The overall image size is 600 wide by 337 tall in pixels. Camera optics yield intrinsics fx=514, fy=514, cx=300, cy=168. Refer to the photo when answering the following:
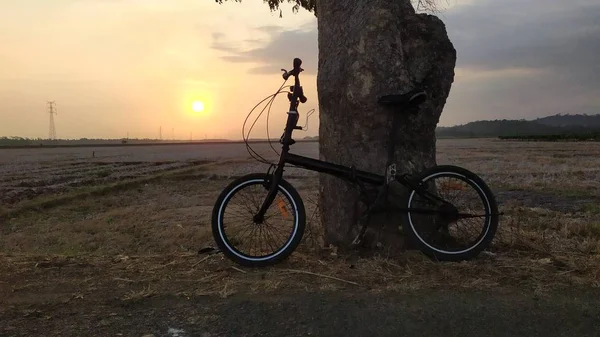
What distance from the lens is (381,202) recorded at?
537 cm

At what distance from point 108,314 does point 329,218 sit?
2713mm

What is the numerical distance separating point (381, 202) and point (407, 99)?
3.60 feet

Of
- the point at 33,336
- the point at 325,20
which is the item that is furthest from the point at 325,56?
the point at 33,336

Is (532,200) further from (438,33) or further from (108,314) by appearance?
(108,314)

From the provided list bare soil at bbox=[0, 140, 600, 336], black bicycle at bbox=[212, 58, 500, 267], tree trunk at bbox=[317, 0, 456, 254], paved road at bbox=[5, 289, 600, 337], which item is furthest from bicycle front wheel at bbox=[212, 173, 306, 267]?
paved road at bbox=[5, 289, 600, 337]

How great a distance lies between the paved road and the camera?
145 inches

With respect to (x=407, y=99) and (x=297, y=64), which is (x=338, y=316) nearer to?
(x=407, y=99)

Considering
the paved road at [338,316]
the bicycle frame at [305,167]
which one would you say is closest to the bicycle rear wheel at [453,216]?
the bicycle frame at [305,167]

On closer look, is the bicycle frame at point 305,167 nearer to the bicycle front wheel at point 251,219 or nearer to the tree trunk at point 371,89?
the bicycle front wheel at point 251,219

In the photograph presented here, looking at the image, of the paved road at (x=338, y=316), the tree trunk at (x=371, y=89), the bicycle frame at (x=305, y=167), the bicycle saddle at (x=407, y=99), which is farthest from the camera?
the tree trunk at (x=371, y=89)

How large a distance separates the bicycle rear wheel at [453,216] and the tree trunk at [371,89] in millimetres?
289

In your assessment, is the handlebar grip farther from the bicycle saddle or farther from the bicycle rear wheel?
the bicycle rear wheel

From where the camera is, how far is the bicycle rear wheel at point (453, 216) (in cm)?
529

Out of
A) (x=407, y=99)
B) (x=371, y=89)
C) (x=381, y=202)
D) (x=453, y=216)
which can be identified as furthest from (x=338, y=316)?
(x=371, y=89)
